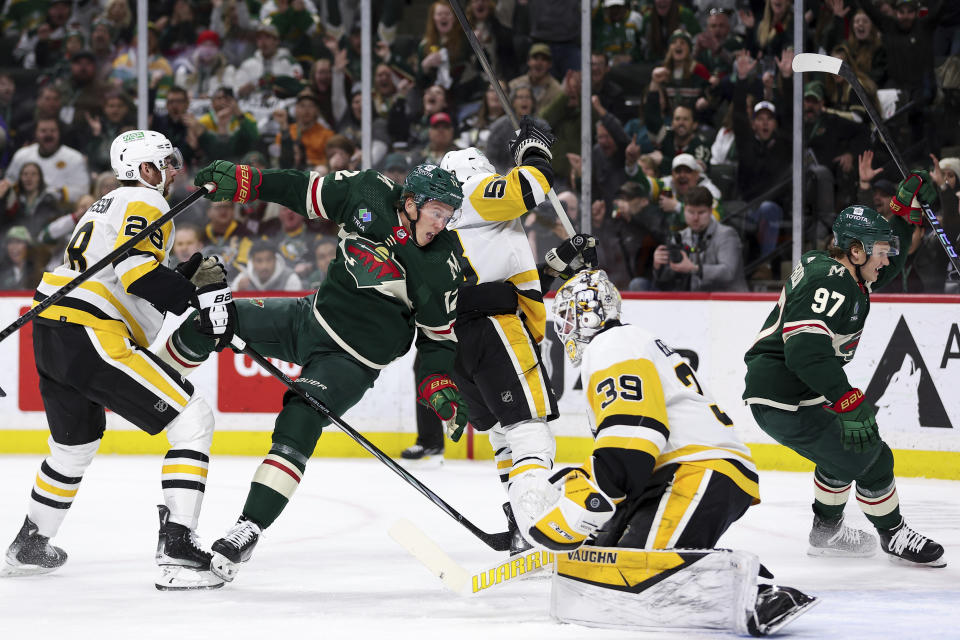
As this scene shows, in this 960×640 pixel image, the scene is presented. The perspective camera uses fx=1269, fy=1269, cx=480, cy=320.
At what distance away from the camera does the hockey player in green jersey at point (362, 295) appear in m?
3.77

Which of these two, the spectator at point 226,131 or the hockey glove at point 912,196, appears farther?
the spectator at point 226,131

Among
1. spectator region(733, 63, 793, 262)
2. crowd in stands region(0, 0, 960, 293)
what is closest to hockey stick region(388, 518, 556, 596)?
crowd in stands region(0, 0, 960, 293)

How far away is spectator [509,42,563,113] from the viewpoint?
724cm

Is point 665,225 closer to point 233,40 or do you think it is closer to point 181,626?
point 233,40

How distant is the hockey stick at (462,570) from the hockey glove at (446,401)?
330 millimetres

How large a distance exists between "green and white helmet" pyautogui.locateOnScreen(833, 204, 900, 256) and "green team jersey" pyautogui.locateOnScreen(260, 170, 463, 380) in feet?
4.14

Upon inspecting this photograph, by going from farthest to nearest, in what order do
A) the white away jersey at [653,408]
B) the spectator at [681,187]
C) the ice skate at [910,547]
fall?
the spectator at [681,187], the ice skate at [910,547], the white away jersey at [653,408]

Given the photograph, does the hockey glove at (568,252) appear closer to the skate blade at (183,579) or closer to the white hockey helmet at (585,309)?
the white hockey helmet at (585,309)

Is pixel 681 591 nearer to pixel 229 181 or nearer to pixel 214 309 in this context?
pixel 214 309

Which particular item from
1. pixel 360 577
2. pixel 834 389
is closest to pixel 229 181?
pixel 360 577

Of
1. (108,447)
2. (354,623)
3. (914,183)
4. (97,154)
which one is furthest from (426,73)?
(354,623)

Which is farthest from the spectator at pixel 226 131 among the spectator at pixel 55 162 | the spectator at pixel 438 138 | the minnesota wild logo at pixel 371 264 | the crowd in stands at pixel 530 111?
the minnesota wild logo at pixel 371 264

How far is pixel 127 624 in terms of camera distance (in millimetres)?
3201

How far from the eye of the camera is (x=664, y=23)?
729 centimetres
